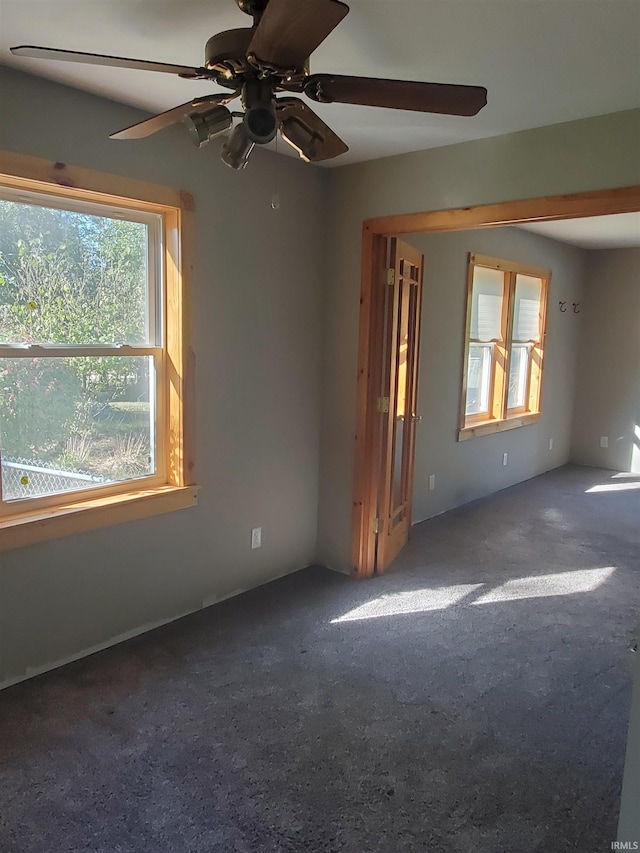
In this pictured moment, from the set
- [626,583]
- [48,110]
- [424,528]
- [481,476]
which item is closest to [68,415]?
[48,110]

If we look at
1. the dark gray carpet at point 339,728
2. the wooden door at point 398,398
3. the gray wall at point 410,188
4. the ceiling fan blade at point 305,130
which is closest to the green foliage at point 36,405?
the dark gray carpet at point 339,728

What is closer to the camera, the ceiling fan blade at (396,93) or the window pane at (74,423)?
the ceiling fan blade at (396,93)

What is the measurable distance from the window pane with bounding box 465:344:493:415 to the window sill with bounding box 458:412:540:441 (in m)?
0.18

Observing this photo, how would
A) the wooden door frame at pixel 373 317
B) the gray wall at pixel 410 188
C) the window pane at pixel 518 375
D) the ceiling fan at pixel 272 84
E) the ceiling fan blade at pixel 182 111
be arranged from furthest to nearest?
the window pane at pixel 518 375 → the wooden door frame at pixel 373 317 → the gray wall at pixel 410 188 → the ceiling fan blade at pixel 182 111 → the ceiling fan at pixel 272 84

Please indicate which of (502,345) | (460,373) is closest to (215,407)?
(460,373)

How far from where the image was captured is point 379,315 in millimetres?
3678

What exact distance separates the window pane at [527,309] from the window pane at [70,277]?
14.1ft

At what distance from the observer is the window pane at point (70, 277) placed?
2.52 meters

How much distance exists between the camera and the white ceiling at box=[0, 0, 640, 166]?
6.13 feet

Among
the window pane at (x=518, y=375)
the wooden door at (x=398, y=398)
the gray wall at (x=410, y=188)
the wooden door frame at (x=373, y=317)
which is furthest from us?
the window pane at (x=518, y=375)

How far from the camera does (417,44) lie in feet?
6.79

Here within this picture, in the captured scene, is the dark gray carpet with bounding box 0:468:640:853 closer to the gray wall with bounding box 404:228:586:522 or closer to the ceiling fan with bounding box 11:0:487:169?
the gray wall with bounding box 404:228:586:522

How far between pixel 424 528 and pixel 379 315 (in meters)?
1.99

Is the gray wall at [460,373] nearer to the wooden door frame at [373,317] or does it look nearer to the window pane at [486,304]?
the window pane at [486,304]
